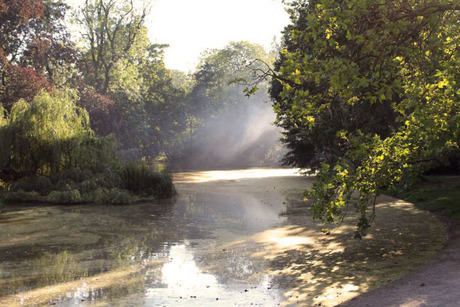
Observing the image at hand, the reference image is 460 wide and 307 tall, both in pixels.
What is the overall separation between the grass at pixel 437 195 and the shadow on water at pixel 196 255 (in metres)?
0.76

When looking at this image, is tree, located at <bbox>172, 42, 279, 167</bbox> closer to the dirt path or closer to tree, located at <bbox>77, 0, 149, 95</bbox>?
tree, located at <bbox>77, 0, 149, 95</bbox>

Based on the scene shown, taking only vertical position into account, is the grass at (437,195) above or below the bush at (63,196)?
below

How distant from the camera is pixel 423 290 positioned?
21.8 feet

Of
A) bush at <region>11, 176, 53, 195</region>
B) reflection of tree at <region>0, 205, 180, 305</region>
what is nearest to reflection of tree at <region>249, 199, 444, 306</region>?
reflection of tree at <region>0, 205, 180, 305</region>

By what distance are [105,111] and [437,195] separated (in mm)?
26545

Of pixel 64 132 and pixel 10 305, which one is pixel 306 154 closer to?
pixel 64 132

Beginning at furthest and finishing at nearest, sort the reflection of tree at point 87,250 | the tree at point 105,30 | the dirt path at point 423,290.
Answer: the tree at point 105,30
the reflection of tree at point 87,250
the dirt path at point 423,290

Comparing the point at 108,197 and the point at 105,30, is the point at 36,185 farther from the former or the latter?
the point at 105,30

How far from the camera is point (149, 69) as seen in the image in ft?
185

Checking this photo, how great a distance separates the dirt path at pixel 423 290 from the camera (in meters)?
6.12

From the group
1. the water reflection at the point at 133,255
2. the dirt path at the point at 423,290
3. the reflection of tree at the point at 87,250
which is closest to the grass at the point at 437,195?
the water reflection at the point at 133,255

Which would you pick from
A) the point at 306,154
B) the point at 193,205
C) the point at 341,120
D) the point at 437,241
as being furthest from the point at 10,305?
the point at 306,154

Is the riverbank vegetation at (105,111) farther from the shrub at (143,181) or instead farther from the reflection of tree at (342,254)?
the reflection of tree at (342,254)

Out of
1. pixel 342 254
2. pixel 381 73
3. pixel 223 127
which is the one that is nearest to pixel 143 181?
pixel 342 254
